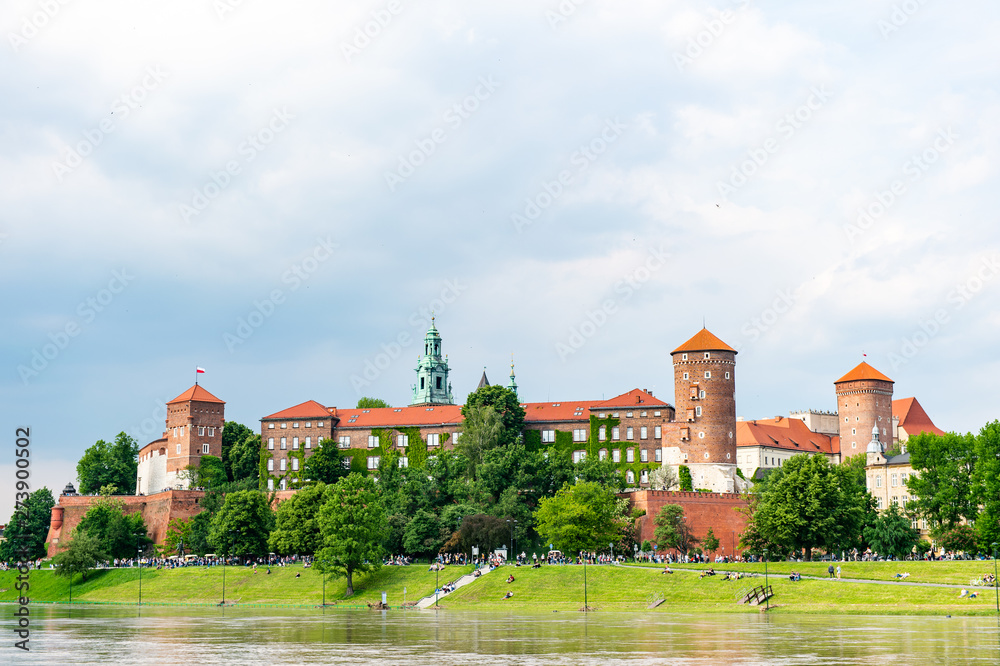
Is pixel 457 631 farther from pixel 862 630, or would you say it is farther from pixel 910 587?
pixel 910 587

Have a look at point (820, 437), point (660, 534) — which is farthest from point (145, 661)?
point (820, 437)

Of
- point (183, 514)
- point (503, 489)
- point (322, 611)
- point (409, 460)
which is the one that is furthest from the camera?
point (409, 460)

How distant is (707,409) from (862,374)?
3126 cm

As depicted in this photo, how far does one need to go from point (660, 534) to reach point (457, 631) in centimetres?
3876

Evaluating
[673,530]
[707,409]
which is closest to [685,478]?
[707,409]

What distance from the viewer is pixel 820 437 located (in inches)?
5394

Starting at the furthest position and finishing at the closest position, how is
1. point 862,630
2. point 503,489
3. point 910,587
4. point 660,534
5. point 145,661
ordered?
1. point 503,489
2. point 660,534
3. point 910,587
4. point 862,630
5. point 145,661

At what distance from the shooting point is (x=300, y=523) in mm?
90125

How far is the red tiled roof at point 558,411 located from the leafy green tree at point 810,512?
3275 cm

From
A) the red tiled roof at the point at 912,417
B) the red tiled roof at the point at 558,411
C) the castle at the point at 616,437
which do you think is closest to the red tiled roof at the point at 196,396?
the castle at the point at 616,437

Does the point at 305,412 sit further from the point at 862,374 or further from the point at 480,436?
the point at 862,374

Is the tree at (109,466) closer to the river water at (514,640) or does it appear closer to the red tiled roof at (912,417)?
the river water at (514,640)

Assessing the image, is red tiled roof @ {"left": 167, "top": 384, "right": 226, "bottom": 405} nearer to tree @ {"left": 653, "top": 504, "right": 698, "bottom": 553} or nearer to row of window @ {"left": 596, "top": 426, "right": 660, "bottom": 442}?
row of window @ {"left": 596, "top": 426, "right": 660, "bottom": 442}

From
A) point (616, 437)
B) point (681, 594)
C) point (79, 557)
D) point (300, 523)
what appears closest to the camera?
point (681, 594)
